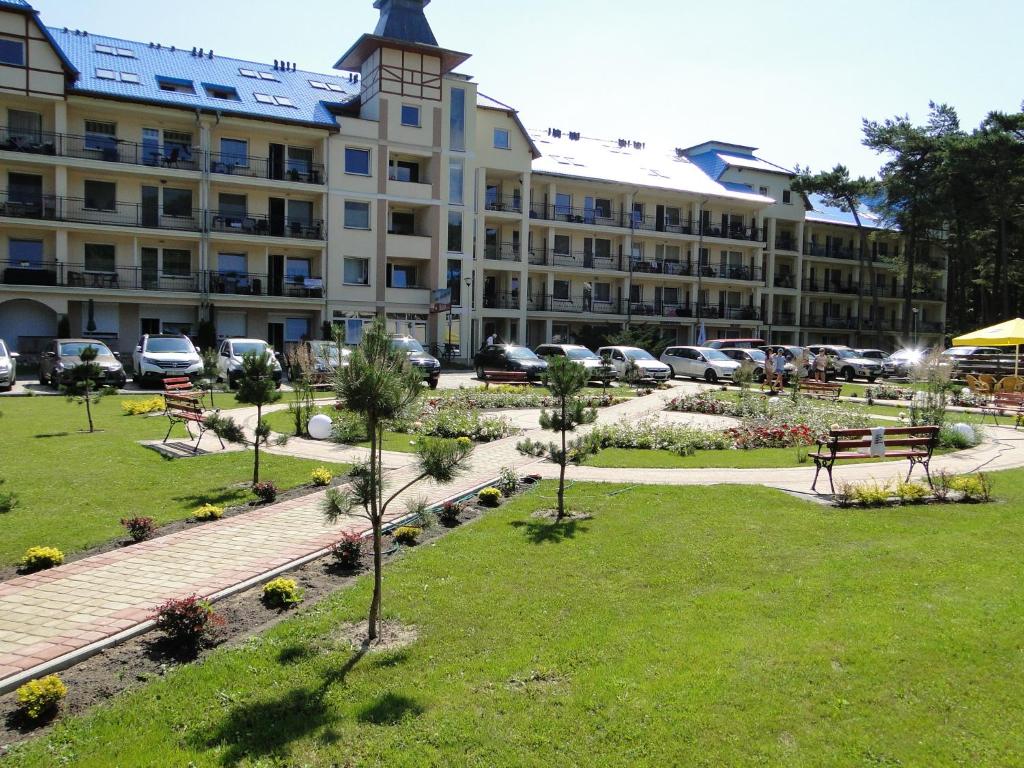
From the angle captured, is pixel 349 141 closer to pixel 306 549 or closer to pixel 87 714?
pixel 306 549

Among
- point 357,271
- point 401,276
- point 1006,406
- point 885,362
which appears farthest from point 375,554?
point 885,362

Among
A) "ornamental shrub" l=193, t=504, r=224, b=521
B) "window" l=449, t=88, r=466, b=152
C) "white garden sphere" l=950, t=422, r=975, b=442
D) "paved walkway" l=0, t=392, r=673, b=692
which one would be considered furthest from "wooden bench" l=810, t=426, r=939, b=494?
"window" l=449, t=88, r=466, b=152

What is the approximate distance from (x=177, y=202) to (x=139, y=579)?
3366 cm

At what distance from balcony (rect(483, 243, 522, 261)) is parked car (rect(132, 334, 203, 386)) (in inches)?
841

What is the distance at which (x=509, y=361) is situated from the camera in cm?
2955

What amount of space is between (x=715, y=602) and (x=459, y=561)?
2373mm

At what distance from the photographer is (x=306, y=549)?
24.3 feet

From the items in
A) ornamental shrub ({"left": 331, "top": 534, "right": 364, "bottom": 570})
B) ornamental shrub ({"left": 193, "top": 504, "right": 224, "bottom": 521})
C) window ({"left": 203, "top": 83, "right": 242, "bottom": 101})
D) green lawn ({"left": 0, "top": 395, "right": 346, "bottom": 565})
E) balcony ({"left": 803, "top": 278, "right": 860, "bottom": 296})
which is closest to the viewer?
ornamental shrub ({"left": 331, "top": 534, "right": 364, "bottom": 570})

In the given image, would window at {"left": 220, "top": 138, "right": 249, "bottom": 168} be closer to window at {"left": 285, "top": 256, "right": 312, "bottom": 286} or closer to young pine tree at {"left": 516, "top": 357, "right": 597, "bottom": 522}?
window at {"left": 285, "top": 256, "right": 312, "bottom": 286}

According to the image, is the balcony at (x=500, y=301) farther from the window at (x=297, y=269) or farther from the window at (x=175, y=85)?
the window at (x=175, y=85)

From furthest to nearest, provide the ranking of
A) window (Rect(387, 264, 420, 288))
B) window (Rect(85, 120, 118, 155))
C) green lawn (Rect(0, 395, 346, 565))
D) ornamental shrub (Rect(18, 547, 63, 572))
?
window (Rect(387, 264, 420, 288))
window (Rect(85, 120, 118, 155))
green lawn (Rect(0, 395, 346, 565))
ornamental shrub (Rect(18, 547, 63, 572))

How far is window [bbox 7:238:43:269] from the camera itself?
32.5 meters

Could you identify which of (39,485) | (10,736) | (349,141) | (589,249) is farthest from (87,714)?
(589,249)

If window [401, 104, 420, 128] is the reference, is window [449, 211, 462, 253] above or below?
below
